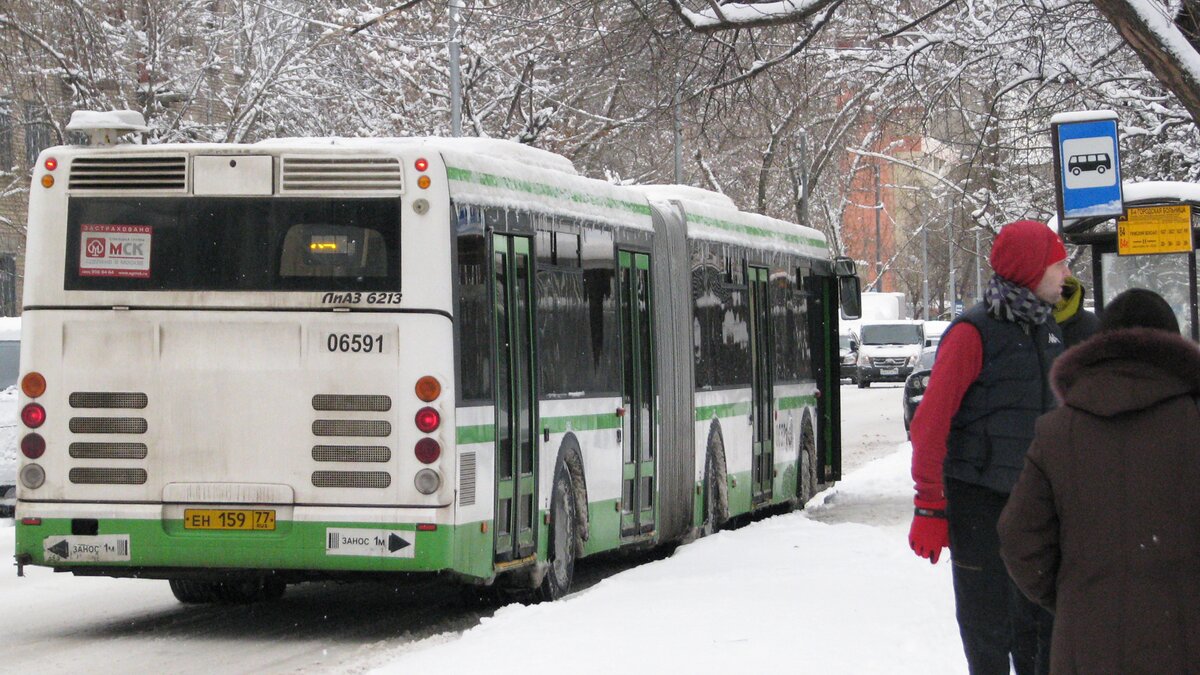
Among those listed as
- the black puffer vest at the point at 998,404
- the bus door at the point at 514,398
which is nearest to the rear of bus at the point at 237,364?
the bus door at the point at 514,398

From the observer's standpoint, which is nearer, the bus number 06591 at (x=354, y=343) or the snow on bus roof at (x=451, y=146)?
the bus number 06591 at (x=354, y=343)

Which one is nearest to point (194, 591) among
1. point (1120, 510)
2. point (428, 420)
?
point (428, 420)

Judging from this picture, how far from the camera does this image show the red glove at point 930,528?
6.49m

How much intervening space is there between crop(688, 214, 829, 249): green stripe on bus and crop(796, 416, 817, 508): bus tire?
1.80 m

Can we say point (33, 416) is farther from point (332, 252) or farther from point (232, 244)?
point (332, 252)

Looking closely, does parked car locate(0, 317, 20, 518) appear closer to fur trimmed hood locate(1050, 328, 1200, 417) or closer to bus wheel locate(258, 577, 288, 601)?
bus wheel locate(258, 577, 288, 601)

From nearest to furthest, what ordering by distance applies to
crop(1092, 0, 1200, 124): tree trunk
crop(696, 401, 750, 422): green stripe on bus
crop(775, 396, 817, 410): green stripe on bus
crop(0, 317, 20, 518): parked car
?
crop(1092, 0, 1200, 124): tree trunk → crop(696, 401, 750, 422): green stripe on bus → crop(775, 396, 817, 410): green stripe on bus → crop(0, 317, 20, 518): parked car

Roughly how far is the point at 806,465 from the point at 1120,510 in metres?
15.3

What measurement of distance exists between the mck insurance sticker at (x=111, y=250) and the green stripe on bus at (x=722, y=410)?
5.97 m

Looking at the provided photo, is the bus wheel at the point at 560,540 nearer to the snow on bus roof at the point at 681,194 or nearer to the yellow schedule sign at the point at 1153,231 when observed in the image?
the snow on bus roof at the point at 681,194

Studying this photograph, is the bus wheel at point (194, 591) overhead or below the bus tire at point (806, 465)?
below

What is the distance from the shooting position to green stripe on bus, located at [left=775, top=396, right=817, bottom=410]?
18422 mm

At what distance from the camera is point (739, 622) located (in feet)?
32.1

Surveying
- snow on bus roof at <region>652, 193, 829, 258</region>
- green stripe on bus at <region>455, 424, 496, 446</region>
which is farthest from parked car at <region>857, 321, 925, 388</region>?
green stripe on bus at <region>455, 424, 496, 446</region>
